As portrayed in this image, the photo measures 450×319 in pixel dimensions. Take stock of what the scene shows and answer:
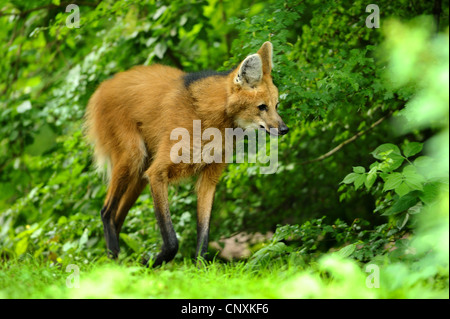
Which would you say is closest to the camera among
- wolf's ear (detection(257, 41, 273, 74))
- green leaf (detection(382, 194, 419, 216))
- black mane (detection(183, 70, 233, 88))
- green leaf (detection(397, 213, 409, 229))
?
green leaf (detection(382, 194, 419, 216))

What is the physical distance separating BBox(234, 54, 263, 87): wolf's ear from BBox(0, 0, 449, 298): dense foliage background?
19 cm

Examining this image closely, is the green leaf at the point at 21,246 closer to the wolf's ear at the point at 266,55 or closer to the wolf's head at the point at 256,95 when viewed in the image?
the wolf's head at the point at 256,95

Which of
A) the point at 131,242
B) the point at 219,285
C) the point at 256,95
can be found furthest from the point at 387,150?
the point at 131,242

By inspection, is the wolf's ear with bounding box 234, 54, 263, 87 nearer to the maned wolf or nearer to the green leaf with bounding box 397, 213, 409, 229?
the maned wolf

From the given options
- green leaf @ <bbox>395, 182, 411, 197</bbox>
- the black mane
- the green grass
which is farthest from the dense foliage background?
the green grass

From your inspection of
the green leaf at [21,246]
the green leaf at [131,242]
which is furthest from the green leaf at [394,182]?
the green leaf at [21,246]

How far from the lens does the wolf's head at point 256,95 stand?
3611 millimetres

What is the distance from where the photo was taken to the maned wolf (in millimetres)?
3705

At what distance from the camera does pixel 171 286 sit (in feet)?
8.88

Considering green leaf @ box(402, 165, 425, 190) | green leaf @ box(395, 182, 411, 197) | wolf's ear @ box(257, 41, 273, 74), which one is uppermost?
wolf's ear @ box(257, 41, 273, 74)

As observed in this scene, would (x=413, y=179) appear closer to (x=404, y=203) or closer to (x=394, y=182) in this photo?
(x=394, y=182)
